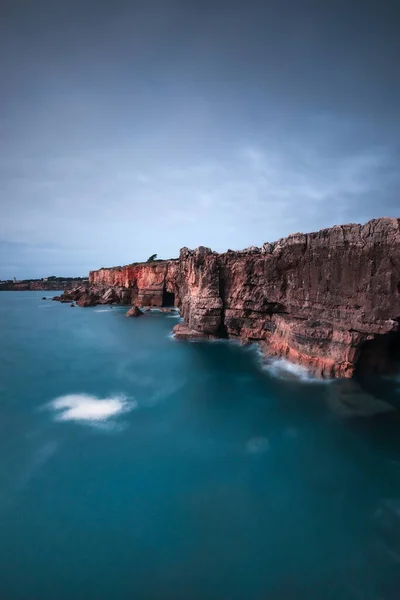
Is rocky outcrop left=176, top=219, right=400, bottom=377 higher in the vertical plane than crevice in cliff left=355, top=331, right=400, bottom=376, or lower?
higher

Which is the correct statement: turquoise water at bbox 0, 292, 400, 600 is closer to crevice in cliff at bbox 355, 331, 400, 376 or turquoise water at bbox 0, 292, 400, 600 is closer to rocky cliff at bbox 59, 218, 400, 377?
rocky cliff at bbox 59, 218, 400, 377

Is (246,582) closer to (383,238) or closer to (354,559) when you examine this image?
(354,559)

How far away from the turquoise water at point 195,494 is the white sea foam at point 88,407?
0.07 m

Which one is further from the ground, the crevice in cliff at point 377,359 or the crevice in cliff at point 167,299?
the crevice in cliff at point 167,299

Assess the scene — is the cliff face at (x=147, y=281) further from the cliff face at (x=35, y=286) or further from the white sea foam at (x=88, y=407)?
the cliff face at (x=35, y=286)

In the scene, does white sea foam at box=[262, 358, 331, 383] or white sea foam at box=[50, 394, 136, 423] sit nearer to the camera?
white sea foam at box=[50, 394, 136, 423]

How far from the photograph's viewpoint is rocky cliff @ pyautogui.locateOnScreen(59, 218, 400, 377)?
952 centimetres

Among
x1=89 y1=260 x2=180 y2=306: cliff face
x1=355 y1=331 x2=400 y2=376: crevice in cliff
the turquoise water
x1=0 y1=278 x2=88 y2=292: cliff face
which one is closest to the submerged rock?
the turquoise water

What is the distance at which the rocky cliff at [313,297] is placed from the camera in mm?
9523

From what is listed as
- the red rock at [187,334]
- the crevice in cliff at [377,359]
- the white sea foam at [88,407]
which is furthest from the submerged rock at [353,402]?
the red rock at [187,334]

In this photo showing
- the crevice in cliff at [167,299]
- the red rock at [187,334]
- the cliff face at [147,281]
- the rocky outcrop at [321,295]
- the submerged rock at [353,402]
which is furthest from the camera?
the crevice in cliff at [167,299]

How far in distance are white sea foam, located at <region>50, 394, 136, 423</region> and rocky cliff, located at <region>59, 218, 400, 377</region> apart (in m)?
7.58

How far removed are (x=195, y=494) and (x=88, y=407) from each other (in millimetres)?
5292

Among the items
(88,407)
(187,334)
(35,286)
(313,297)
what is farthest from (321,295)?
(35,286)
